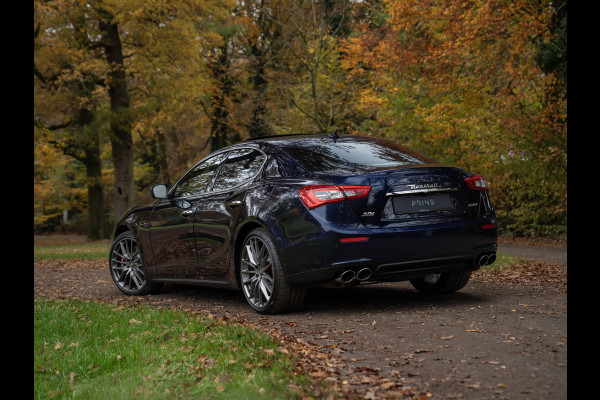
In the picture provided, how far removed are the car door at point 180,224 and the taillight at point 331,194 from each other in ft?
6.37

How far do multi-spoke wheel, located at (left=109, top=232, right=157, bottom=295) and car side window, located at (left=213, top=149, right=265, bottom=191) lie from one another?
2.00m

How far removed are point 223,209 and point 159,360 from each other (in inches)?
96.3

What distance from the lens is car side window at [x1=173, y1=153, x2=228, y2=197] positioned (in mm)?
7594

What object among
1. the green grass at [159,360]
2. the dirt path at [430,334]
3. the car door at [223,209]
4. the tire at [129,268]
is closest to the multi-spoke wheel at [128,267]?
the tire at [129,268]

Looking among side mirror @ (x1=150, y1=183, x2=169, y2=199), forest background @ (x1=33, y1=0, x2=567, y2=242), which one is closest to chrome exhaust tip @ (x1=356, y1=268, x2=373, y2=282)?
side mirror @ (x1=150, y1=183, x2=169, y2=199)

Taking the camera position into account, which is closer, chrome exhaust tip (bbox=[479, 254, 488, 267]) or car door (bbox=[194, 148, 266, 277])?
chrome exhaust tip (bbox=[479, 254, 488, 267])

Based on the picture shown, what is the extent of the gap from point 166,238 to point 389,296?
2.65 metres

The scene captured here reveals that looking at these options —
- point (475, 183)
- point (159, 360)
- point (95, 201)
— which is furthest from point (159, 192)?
point (95, 201)

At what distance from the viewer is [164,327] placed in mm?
5938

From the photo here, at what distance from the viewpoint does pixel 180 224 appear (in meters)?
7.73

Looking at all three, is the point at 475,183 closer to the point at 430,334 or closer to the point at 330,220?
the point at 330,220

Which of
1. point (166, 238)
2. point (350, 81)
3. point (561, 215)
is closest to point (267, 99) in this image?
point (350, 81)

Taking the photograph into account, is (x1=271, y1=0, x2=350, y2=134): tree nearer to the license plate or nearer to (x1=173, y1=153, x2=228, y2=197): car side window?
(x1=173, y1=153, x2=228, y2=197): car side window
